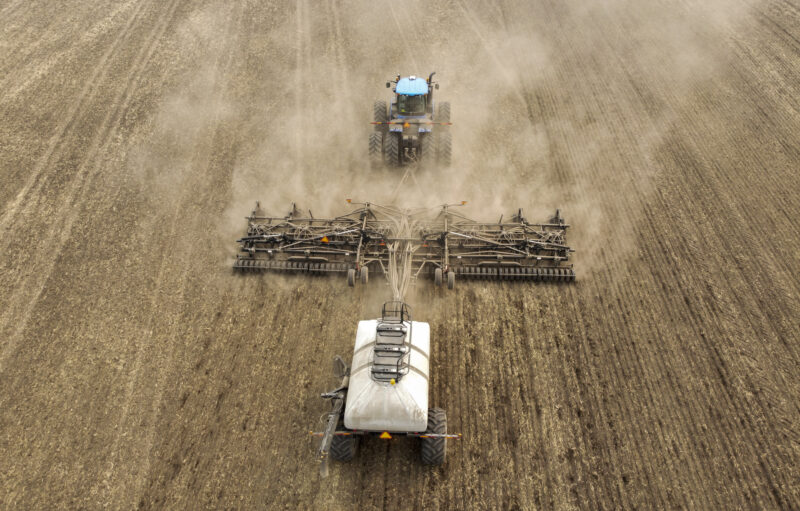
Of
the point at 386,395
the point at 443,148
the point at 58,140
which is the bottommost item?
the point at 386,395

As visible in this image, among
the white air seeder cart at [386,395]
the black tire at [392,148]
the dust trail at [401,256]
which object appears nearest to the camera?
the white air seeder cart at [386,395]

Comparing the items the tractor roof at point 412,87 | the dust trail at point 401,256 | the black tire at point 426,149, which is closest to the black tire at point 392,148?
the black tire at point 426,149

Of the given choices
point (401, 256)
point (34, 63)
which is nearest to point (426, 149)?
point (401, 256)

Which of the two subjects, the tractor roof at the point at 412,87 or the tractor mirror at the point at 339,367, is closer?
the tractor mirror at the point at 339,367

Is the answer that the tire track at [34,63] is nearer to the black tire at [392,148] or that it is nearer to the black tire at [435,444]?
the black tire at [392,148]

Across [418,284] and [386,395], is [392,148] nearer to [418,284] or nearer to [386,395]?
[418,284]

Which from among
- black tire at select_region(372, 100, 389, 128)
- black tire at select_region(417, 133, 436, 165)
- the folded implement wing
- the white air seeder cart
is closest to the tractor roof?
black tire at select_region(417, 133, 436, 165)
